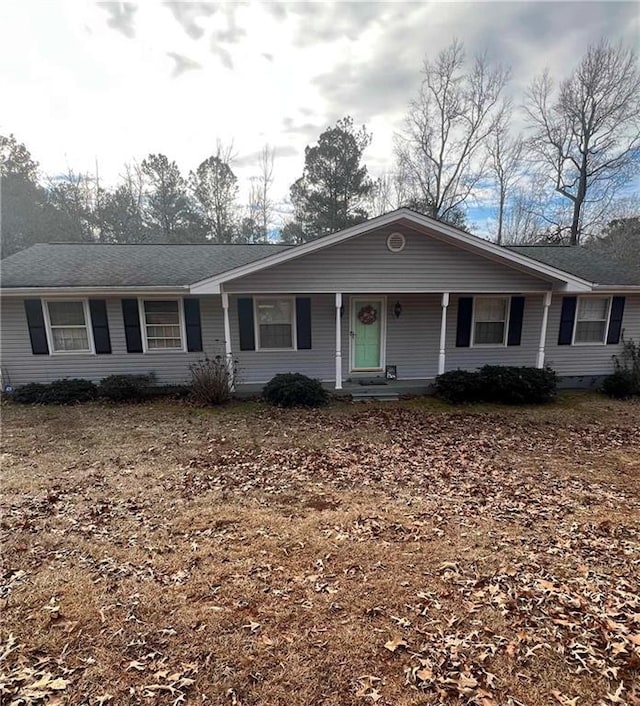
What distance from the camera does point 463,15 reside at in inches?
378

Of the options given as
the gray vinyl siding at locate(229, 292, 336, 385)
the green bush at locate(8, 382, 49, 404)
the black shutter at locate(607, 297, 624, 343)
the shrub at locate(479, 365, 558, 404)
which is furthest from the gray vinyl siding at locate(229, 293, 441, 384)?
the black shutter at locate(607, 297, 624, 343)

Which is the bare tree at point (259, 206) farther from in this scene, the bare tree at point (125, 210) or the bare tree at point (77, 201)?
the bare tree at point (77, 201)

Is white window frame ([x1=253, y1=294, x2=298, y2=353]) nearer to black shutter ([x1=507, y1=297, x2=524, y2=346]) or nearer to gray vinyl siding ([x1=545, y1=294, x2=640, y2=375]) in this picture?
black shutter ([x1=507, y1=297, x2=524, y2=346])

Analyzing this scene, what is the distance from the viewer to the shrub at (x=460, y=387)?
9.61 metres

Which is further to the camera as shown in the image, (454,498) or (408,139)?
(408,139)

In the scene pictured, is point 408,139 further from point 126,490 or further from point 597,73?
point 126,490

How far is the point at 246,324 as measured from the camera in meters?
10.1

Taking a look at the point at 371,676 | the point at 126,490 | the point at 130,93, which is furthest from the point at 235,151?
the point at 371,676

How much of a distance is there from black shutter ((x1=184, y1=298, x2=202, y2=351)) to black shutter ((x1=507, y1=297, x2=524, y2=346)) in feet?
28.1

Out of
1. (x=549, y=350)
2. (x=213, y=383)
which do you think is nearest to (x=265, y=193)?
(x=213, y=383)

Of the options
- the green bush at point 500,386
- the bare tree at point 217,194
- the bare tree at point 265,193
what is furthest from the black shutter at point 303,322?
the bare tree at point 265,193

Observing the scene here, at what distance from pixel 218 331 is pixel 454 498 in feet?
24.1

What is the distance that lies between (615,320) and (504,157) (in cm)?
1583

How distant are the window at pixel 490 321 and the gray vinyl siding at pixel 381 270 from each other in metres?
1.06
